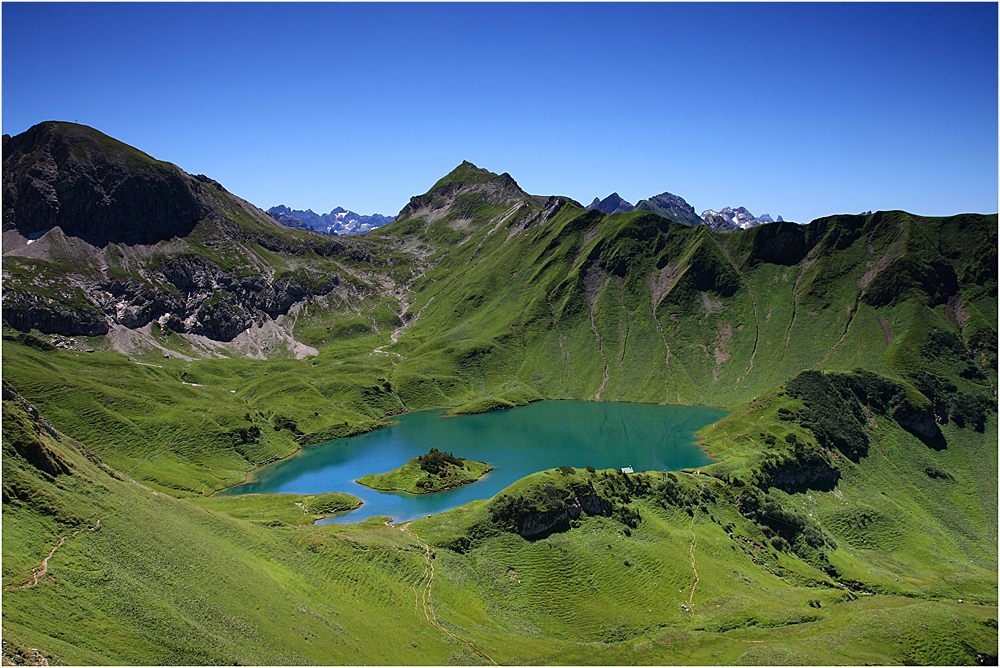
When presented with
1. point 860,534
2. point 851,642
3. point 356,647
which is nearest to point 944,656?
point 851,642

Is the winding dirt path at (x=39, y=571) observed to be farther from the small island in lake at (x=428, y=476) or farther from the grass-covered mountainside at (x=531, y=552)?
the small island in lake at (x=428, y=476)

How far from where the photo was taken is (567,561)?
79.1 meters

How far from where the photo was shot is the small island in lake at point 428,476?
129675 mm

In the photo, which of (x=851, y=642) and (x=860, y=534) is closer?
(x=851, y=642)

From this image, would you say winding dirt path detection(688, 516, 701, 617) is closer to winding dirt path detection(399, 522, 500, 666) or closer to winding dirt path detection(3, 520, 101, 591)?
winding dirt path detection(399, 522, 500, 666)

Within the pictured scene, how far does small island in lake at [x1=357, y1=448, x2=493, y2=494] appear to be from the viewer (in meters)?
130

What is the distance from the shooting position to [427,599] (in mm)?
67688

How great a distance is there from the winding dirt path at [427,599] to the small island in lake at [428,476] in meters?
49.4

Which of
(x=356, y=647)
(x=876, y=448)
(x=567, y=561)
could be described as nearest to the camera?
(x=356, y=647)

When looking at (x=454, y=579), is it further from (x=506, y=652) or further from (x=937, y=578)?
(x=937, y=578)

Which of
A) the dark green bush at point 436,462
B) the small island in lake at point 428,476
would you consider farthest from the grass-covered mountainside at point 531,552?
the dark green bush at point 436,462

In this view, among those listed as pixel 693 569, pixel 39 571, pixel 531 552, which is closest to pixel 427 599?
pixel 531 552

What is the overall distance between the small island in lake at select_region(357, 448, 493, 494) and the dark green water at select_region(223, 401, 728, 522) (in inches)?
88.0

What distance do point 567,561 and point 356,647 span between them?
114 feet
